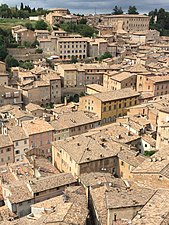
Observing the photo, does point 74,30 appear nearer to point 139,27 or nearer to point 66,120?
point 139,27

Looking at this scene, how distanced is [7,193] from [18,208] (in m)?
1.79

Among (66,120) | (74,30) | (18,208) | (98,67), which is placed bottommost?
(18,208)

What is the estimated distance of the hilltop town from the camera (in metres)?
24.5

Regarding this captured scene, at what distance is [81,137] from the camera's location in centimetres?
3616

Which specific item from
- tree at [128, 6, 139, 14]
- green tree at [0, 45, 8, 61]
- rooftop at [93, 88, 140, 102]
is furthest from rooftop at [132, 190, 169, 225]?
tree at [128, 6, 139, 14]

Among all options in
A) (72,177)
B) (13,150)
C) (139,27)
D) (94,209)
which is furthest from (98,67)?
(139,27)

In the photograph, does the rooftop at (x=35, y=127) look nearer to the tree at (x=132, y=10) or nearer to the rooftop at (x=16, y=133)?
the rooftop at (x=16, y=133)

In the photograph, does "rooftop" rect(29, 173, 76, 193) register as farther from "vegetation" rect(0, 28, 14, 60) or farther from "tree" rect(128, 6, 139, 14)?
"tree" rect(128, 6, 139, 14)

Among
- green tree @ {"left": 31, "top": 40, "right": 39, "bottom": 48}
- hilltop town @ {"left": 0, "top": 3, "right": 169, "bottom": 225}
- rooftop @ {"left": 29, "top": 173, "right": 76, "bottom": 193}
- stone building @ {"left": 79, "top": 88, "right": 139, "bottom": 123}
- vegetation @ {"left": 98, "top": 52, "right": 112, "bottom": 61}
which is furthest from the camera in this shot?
green tree @ {"left": 31, "top": 40, "right": 39, "bottom": 48}

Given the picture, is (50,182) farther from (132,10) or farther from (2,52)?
(132,10)

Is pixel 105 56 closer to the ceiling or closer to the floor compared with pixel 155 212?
closer to the ceiling

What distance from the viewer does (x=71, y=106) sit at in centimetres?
5403

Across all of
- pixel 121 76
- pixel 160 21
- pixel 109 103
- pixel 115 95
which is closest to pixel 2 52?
pixel 121 76

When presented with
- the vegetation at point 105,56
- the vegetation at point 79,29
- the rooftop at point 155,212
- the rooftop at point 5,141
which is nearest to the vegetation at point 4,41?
the vegetation at point 79,29
